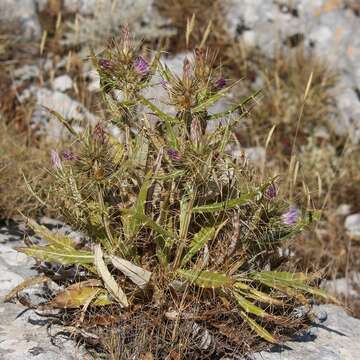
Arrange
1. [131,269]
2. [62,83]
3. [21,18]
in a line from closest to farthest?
1. [131,269]
2. [62,83]
3. [21,18]

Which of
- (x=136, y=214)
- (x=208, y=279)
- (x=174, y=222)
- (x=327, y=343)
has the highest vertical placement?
(x=136, y=214)

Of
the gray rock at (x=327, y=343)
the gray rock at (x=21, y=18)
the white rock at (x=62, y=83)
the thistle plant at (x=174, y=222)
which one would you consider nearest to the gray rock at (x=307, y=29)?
the white rock at (x=62, y=83)

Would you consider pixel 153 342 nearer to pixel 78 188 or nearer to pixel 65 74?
pixel 78 188

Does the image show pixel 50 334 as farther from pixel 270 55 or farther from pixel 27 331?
pixel 270 55

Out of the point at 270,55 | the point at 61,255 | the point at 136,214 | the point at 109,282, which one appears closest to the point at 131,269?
the point at 109,282

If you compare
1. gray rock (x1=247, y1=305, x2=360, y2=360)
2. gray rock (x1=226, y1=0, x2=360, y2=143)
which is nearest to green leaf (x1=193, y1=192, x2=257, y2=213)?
gray rock (x1=247, y1=305, x2=360, y2=360)

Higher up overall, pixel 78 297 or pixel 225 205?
pixel 225 205

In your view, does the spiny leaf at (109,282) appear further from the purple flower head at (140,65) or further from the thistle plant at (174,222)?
the purple flower head at (140,65)
